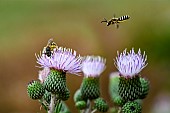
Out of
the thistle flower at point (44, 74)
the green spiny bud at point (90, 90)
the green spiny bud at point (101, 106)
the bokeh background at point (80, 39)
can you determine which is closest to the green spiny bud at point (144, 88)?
the green spiny bud at point (101, 106)

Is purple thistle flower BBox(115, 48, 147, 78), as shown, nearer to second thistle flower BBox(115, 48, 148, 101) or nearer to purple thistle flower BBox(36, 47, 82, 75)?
second thistle flower BBox(115, 48, 148, 101)

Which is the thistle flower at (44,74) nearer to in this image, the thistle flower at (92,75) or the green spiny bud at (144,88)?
the thistle flower at (92,75)

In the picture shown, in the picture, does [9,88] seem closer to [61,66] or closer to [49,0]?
[61,66]

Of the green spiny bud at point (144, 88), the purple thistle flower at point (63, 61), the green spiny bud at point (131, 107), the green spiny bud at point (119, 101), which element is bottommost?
the green spiny bud at point (131, 107)

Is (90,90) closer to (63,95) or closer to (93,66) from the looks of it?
(93,66)

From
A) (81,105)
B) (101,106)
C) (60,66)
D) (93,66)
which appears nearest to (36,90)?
(60,66)

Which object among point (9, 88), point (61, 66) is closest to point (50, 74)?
point (61, 66)
